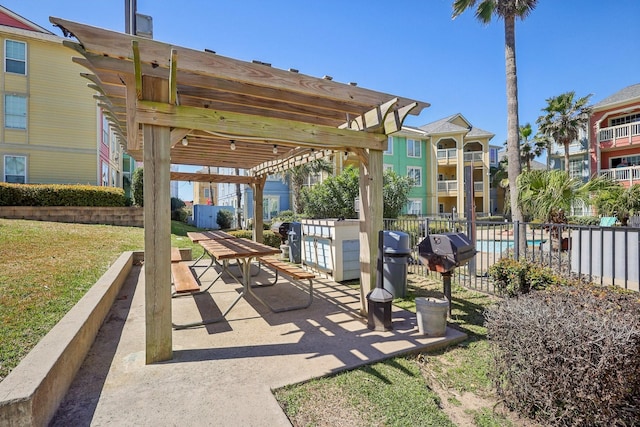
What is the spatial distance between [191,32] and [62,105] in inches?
525

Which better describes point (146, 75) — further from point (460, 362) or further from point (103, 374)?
point (460, 362)

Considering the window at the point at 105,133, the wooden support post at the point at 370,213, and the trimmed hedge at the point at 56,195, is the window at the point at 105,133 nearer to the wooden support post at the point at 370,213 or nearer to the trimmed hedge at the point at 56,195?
the trimmed hedge at the point at 56,195

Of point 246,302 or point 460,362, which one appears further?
point 246,302

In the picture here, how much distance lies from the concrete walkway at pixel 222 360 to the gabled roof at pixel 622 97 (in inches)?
1065

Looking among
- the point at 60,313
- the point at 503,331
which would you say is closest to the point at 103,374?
the point at 60,313

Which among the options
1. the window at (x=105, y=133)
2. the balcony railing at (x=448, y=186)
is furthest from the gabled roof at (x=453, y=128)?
the window at (x=105, y=133)

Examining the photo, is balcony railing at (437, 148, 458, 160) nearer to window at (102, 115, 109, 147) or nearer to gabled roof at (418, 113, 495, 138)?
gabled roof at (418, 113, 495, 138)

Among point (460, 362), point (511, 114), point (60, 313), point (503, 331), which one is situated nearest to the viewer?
point (503, 331)

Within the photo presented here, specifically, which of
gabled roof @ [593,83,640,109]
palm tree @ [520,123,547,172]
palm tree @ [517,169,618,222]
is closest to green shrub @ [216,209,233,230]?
palm tree @ [517,169,618,222]

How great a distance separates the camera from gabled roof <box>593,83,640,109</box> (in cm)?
2131

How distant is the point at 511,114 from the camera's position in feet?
36.8

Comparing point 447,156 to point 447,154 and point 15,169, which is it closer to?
point 447,154

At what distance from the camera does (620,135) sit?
867 inches

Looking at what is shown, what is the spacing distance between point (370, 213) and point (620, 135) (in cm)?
2714
